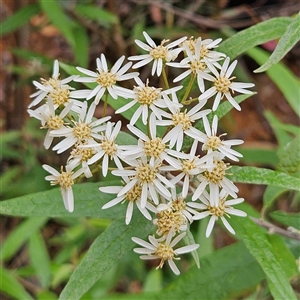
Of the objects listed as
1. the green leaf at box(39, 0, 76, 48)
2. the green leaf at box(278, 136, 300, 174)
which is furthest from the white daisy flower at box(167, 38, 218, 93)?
the green leaf at box(39, 0, 76, 48)

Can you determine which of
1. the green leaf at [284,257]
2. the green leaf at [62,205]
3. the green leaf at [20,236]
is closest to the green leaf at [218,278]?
the green leaf at [284,257]

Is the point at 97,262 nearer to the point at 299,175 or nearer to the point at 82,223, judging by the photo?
the point at 299,175

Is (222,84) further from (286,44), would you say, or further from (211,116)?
(286,44)

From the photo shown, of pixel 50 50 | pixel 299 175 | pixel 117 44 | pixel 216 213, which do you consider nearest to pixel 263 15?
pixel 117 44

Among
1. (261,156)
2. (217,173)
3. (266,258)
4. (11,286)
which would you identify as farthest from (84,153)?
(261,156)

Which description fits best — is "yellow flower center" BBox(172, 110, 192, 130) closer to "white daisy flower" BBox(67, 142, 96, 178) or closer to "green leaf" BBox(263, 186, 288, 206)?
"white daisy flower" BBox(67, 142, 96, 178)

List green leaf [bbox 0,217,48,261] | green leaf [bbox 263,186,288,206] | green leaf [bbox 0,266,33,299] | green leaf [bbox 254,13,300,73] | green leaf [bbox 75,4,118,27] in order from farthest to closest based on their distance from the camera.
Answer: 1. green leaf [bbox 75,4,118,27]
2. green leaf [bbox 0,217,48,261]
3. green leaf [bbox 0,266,33,299]
4. green leaf [bbox 263,186,288,206]
5. green leaf [bbox 254,13,300,73]
